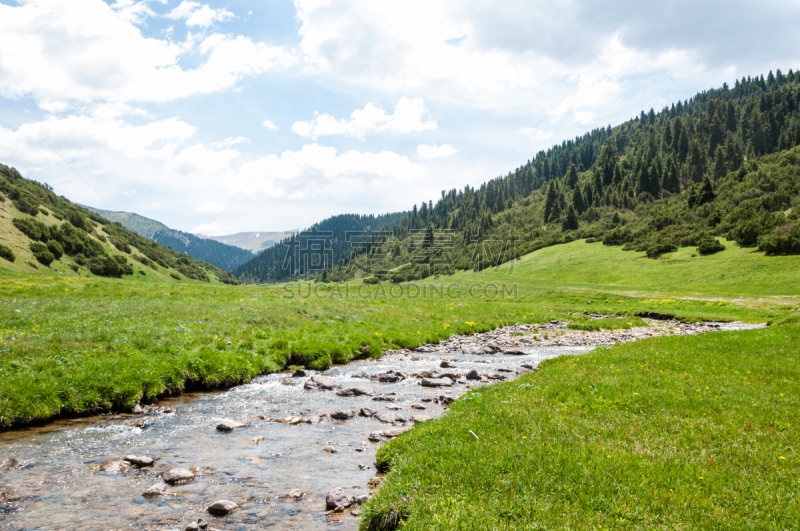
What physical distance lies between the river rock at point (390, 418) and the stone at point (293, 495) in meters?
5.05

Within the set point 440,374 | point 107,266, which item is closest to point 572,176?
point 107,266

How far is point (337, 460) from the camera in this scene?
998cm

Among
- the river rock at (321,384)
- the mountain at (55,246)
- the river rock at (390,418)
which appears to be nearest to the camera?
the river rock at (390,418)

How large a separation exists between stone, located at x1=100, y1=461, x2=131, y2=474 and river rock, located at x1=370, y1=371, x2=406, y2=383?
1142 cm

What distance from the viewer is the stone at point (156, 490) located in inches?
316

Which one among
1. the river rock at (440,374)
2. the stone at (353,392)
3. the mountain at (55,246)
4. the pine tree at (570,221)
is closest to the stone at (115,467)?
the stone at (353,392)

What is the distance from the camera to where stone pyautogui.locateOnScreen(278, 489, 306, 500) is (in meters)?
8.05

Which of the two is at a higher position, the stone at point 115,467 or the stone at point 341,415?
the stone at point 115,467

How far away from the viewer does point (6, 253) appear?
224ft

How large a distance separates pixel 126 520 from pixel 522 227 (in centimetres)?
18214

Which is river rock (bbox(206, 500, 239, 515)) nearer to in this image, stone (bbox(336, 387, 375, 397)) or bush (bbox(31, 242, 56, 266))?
stone (bbox(336, 387, 375, 397))

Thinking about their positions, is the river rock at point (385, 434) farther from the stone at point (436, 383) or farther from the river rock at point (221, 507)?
the stone at point (436, 383)

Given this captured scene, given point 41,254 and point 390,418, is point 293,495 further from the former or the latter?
point 41,254

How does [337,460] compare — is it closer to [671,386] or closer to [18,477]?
[18,477]
